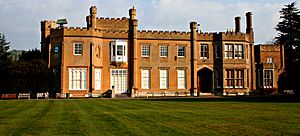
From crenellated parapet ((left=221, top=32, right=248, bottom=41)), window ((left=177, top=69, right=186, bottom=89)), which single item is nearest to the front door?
window ((left=177, top=69, right=186, bottom=89))

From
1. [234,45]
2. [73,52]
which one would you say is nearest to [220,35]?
[234,45]

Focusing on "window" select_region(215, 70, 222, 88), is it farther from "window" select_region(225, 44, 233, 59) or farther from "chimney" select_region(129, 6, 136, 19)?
"chimney" select_region(129, 6, 136, 19)

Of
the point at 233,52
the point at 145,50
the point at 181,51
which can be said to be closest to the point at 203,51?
the point at 181,51

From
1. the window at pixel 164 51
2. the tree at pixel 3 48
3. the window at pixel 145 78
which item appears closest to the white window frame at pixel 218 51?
the window at pixel 164 51

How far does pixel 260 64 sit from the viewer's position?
4597cm

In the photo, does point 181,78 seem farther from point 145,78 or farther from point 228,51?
point 228,51

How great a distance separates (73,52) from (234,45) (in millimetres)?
19440

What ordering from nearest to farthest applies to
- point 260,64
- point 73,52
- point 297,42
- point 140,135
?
1. point 140,135
2. point 297,42
3. point 73,52
4. point 260,64

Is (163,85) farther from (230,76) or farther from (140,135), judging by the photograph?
(140,135)

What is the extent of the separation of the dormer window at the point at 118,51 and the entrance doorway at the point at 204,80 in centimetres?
993

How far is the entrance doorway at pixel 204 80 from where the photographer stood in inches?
1753

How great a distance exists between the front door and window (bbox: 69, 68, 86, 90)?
3479mm

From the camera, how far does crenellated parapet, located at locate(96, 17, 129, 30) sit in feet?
142

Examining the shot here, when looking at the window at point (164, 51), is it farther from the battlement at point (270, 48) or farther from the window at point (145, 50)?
the battlement at point (270, 48)
